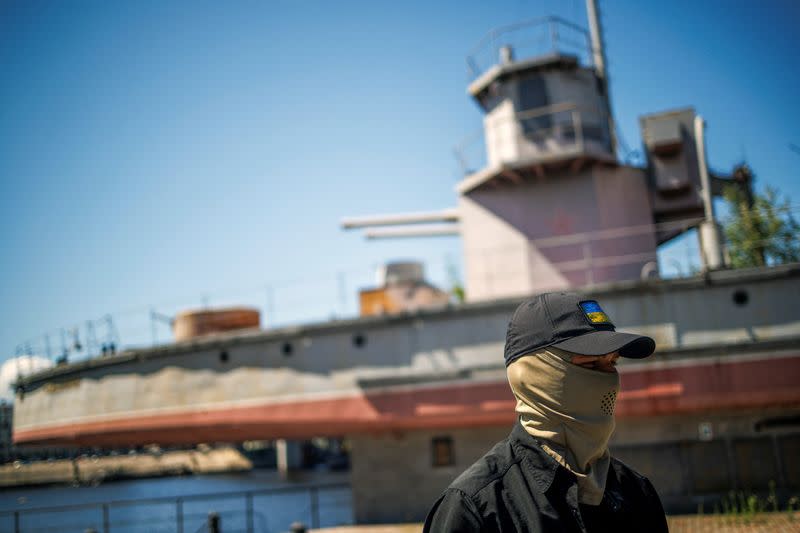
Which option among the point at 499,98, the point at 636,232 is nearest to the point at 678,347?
the point at 636,232

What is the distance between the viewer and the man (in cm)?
216

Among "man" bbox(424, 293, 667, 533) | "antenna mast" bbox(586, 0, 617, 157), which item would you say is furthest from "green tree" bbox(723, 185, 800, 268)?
"man" bbox(424, 293, 667, 533)

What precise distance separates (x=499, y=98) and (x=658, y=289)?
6365mm

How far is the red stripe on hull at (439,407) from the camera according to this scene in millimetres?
11766

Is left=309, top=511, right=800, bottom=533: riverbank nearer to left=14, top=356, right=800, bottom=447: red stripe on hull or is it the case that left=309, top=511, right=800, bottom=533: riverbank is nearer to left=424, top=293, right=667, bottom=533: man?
left=14, top=356, right=800, bottom=447: red stripe on hull

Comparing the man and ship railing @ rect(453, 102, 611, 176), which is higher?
ship railing @ rect(453, 102, 611, 176)

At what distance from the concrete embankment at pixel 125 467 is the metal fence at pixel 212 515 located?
25057 millimetres

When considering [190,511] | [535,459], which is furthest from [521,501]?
[190,511]

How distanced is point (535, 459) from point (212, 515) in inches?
404

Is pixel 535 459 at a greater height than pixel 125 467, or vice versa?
pixel 535 459

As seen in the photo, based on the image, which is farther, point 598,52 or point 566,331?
point 598,52

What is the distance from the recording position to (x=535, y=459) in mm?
2238

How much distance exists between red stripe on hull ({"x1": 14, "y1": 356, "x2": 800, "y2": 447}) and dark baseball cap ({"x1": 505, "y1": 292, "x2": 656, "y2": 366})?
10.6m

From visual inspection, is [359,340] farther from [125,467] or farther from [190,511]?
[125,467]
